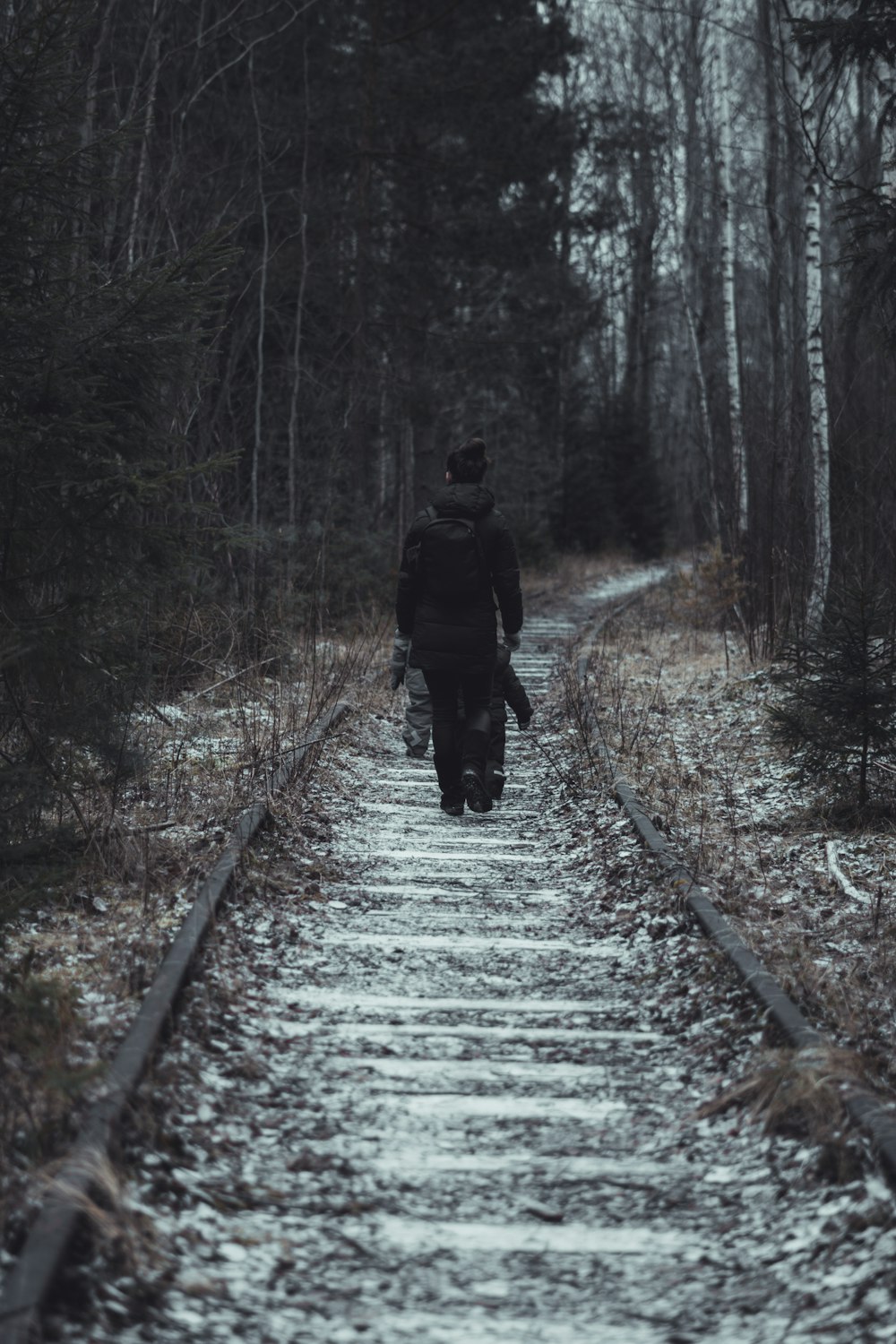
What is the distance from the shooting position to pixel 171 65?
19266mm

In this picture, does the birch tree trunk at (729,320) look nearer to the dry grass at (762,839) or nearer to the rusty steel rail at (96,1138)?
the dry grass at (762,839)

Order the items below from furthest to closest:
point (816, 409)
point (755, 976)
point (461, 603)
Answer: point (816, 409), point (461, 603), point (755, 976)

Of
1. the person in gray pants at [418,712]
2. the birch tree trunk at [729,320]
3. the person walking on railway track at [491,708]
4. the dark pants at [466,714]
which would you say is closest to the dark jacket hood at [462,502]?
the person walking on railway track at [491,708]

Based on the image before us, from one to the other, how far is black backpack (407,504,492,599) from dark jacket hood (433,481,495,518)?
0.04 metres

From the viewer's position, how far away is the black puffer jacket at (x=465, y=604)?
820 centimetres

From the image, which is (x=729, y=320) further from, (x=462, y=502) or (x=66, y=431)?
(x=66, y=431)

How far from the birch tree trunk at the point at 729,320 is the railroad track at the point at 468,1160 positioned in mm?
10941

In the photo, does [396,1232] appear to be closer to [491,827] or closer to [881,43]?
[491,827]

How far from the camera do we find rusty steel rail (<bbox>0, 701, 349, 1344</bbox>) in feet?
9.43

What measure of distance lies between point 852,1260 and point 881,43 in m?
8.53

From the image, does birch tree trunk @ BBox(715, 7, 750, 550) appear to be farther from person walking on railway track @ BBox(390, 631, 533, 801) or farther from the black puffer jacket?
the black puffer jacket

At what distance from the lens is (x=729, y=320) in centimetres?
1891

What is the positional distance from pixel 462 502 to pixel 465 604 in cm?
65

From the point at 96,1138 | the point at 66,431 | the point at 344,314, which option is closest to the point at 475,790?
the point at 66,431
